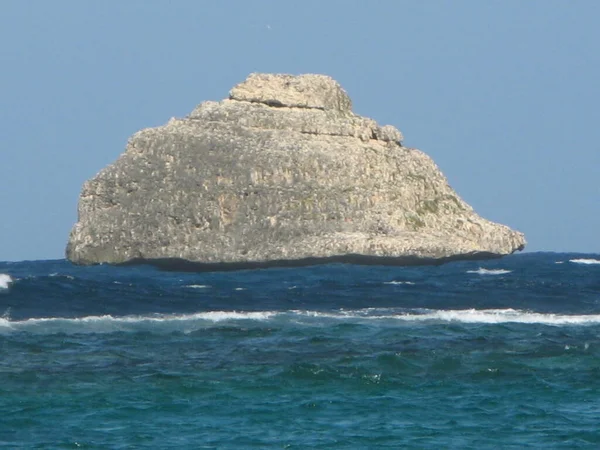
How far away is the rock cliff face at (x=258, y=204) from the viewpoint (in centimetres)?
9888

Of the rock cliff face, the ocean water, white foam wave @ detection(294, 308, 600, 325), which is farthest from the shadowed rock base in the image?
white foam wave @ detection(294, 308, 600, 325)

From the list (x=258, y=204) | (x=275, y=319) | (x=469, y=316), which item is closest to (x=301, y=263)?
(x=258, y=204)

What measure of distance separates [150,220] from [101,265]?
5.12 metres

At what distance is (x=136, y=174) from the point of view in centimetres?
10344

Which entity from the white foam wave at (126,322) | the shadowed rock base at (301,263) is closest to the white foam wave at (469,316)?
the white foam wave at (126,322)

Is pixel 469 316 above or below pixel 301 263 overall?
below

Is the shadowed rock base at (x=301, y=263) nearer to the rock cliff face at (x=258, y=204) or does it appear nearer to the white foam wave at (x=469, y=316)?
the rock cliff face at (x=258, y=204)

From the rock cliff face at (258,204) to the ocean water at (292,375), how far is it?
55933 mm

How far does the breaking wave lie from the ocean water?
0.07 metres

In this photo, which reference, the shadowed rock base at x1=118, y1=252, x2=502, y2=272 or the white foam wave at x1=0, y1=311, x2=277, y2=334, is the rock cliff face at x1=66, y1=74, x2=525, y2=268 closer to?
the shadowed rock base at x1=118, y1=252, x2=502, y2=272

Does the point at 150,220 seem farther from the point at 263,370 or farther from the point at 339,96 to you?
the point at 263,370

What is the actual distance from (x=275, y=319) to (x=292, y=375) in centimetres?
1215

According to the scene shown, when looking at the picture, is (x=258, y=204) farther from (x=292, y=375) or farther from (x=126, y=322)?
(x=292, y=375)

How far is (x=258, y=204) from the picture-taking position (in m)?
101
